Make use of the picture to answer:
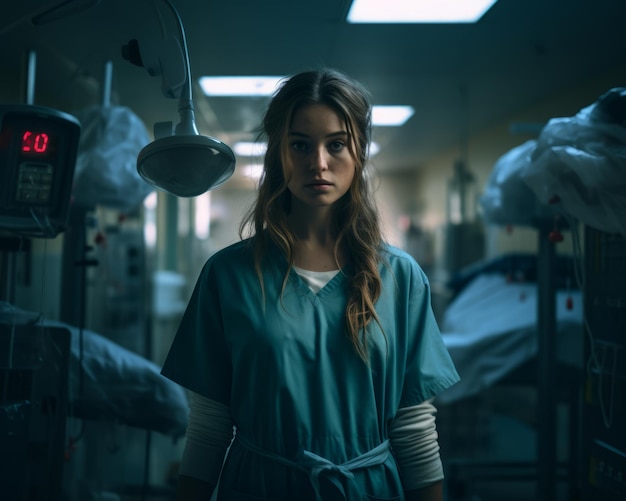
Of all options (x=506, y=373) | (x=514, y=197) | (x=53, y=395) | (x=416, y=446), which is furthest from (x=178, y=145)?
(x=506, y=373)

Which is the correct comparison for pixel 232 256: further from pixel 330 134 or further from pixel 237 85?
pixel 237 85

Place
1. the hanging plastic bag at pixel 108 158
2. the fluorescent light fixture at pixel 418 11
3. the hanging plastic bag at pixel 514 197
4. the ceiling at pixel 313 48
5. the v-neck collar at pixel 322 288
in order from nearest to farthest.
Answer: the v-neck collar at pixel 322 288, the ceiling at pixel 313 48, the hanging plastic bag at pixel 108 158, the fluorescent light fixture at pixel 418 11, the hanging plastic bag at pixel 514 197

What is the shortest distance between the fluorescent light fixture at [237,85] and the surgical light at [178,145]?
5.76ft

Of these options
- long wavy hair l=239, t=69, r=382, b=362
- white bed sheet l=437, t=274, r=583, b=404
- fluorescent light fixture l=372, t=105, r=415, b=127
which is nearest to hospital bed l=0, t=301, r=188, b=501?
long wavy hair l=239, t=69, r=382, b=362

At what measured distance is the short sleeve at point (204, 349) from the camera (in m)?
1.10

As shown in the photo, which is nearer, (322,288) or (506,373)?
(322,288)

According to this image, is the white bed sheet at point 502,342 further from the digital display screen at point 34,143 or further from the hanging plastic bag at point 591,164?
the digital display screen at point 34,143

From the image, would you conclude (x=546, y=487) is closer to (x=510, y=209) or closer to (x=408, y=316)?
(x=510, y=209)

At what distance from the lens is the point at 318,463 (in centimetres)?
102

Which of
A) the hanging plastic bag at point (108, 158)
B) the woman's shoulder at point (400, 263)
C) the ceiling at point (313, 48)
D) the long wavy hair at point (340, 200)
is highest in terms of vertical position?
the ceiling at point (313, 48)

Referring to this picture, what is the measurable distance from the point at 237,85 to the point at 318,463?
256cm

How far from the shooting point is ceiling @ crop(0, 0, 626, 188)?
1.82 metres

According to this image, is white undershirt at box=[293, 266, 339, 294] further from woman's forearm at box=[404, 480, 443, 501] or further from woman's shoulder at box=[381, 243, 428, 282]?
woman's forearm at box=[404, 480, 443, 501]

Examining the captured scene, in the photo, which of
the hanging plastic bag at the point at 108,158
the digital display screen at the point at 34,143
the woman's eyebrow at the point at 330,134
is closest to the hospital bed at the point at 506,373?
the woman's eyebrow at the point at 330,134
